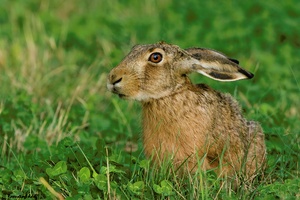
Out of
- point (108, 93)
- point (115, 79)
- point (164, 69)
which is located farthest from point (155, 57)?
point (108, 93)

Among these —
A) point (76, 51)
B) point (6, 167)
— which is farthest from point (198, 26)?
point (6, 167)

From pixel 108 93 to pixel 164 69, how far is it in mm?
2264

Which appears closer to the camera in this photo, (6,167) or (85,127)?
(6,167)

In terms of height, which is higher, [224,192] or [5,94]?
[224,192]

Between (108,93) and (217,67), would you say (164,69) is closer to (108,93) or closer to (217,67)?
(217,67)

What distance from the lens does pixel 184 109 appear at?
5.94m

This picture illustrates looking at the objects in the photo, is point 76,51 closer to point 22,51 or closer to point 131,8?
point 22,51

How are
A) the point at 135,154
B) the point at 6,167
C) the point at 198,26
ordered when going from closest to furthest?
the point at 6,167 → the point at 135,154 → the point at 198,26

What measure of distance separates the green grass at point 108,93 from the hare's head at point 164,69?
0.42 m

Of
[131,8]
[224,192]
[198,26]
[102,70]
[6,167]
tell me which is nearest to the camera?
[224,192]

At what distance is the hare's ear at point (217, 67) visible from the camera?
5980 mm

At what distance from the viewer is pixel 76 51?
9.65 m

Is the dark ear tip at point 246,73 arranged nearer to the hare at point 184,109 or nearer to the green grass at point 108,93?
the hare at point 184,109

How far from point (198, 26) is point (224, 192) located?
214 inches
